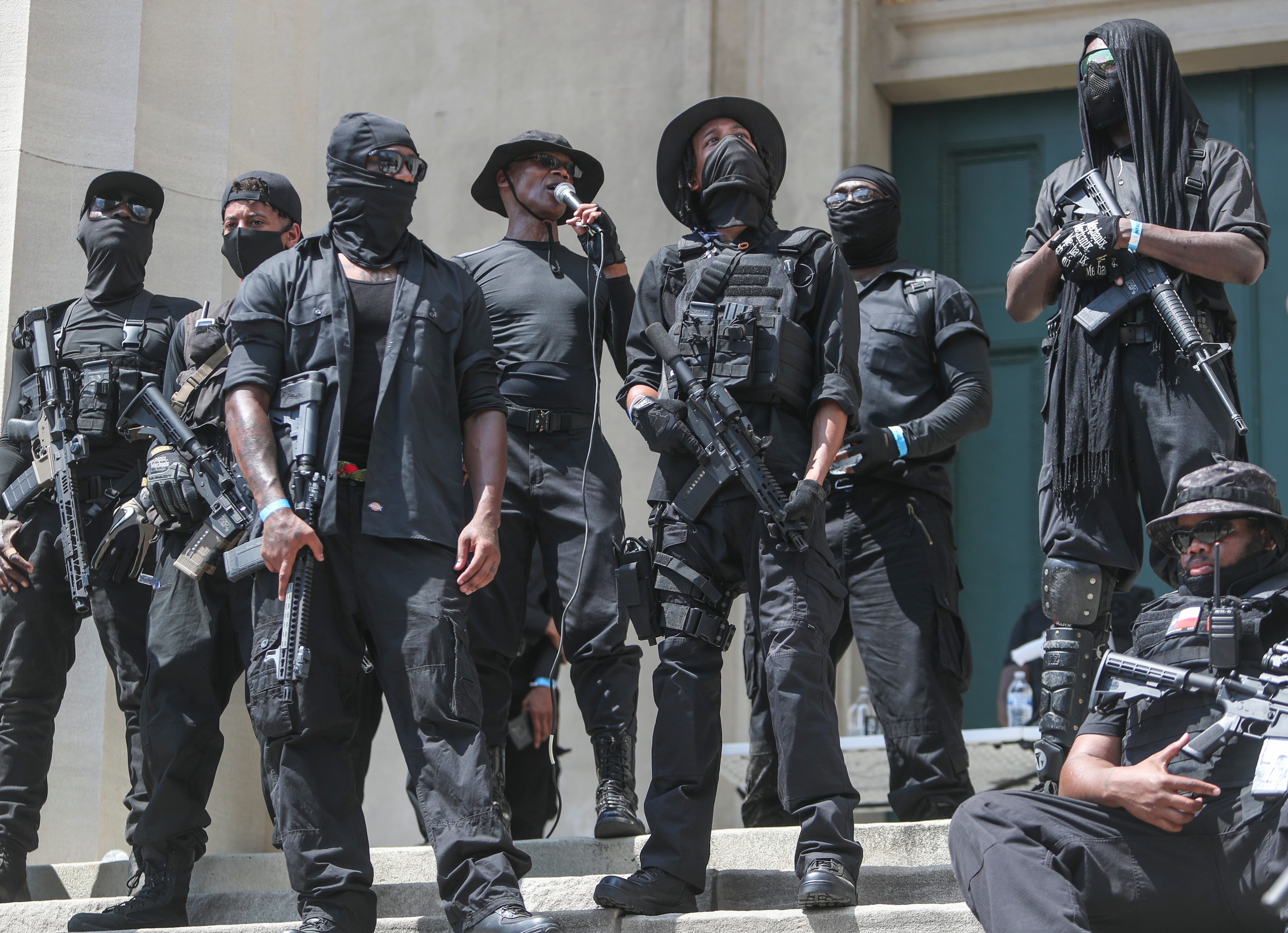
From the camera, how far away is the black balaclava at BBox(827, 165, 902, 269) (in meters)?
6.37

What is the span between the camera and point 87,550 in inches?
237

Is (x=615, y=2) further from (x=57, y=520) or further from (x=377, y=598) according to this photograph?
(x=377, y=598)

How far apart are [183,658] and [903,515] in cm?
242

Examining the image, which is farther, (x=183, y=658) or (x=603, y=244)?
(x=603, y=244)

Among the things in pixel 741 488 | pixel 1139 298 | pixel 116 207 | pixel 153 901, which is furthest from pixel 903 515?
pixel 116 207

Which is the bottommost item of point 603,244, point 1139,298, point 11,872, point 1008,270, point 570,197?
point 11,872

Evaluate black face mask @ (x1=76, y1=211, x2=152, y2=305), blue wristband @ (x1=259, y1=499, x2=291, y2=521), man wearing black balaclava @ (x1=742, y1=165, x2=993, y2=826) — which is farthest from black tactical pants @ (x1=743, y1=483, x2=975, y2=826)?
black face mask @ (x1=76, y1=211, x2=152, y2=305)

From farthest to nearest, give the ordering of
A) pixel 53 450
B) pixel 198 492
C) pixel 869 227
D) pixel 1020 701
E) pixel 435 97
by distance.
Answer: pixel 435 97 → pixel 1020 701 → pixel 869 227 → pixel 53 450 → pixel 198 492

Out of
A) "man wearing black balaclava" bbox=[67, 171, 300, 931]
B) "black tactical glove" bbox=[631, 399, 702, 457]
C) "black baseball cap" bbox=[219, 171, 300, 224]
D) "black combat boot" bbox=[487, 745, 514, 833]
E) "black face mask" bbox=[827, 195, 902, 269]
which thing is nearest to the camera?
"black tactical glove" bbox=[631, 399, 702, 457]

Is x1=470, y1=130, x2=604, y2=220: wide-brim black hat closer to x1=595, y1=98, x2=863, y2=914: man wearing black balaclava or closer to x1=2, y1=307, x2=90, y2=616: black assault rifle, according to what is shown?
x1=595, y1=98, x2=863, y2=914: man wearing black balaclava

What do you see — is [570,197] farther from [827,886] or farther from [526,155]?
[827,886]

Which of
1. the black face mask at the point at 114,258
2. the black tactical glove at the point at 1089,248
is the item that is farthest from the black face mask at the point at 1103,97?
the black face mask at the point at 114,258

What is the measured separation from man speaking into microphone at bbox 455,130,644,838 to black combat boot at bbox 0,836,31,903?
1629mm

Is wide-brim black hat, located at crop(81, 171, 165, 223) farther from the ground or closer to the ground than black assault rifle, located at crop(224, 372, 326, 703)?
farther from the ground
